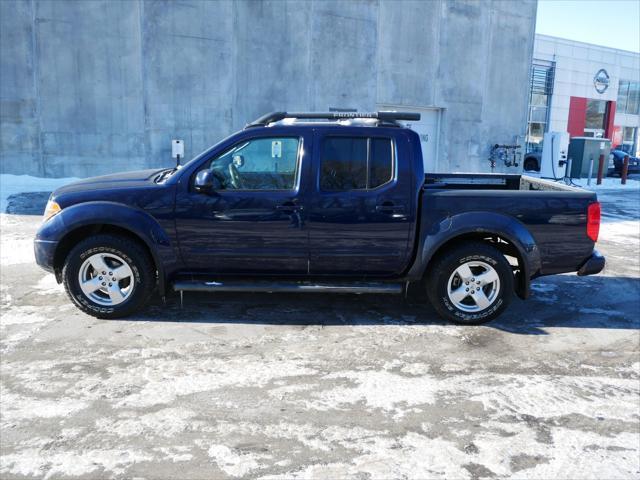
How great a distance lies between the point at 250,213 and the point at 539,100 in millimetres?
34443

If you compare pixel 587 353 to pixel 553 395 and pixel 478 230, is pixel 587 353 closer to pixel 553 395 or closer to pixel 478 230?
pixel 553 395

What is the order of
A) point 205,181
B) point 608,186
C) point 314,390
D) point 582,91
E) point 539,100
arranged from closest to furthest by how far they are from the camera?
point 314,390, point 205,181, point 608,186, point 539,100, point 582,91

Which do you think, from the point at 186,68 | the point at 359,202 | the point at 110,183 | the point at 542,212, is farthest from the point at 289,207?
the point at 186,68

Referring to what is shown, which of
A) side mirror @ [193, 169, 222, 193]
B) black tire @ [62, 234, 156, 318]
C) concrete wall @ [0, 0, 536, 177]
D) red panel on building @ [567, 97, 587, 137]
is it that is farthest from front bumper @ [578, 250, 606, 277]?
red panel on building @ [567, 97, 587, 137]

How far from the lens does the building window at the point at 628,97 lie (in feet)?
130

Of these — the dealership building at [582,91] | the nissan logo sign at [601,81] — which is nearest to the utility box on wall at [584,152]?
the dealership building at [582,91]

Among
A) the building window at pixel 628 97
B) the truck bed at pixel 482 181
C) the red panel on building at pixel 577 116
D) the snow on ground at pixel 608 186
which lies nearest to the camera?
the truck bed at pixel 482 181

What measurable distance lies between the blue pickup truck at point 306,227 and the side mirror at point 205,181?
0.09ft

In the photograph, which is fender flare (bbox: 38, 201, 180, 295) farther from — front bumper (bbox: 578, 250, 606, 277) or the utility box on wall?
the utility box on wall

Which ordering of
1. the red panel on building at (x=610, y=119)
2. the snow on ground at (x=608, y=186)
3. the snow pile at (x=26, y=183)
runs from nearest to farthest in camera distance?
the snow pile at (x=26, y=183) → the snow on ground at (x=608, y=186) → the red panel on building at (x=610, y=119)

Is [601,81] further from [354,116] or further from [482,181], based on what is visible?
[354,116]

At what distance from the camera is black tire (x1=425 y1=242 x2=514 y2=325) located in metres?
4.96

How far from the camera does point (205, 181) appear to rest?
466 centimetres

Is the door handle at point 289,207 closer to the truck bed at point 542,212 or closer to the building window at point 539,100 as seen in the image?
the truck bed at point 542,212
